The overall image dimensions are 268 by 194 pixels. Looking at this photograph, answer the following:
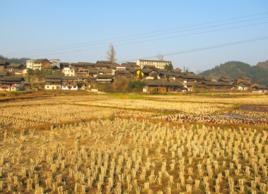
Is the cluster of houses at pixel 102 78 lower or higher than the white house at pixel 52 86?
higher

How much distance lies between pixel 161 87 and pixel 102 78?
591 inches

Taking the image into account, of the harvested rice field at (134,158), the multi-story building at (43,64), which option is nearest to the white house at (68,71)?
the multi-story building at (43,64)

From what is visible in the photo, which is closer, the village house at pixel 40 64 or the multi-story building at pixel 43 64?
the multi-story building at pixel 43 64

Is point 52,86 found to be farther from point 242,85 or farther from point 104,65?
point 242,85

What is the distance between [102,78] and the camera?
7681 centimetres

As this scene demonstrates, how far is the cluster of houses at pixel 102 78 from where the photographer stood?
69312 millimetres

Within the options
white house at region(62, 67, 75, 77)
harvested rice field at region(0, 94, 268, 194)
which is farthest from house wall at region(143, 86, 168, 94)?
harvested rice field at region(0, 94, 268, 194)

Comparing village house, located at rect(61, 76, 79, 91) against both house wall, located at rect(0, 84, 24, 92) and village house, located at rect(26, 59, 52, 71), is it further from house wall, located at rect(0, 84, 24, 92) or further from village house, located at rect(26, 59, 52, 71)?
village house, located at rect(26, 59, 52, 71)

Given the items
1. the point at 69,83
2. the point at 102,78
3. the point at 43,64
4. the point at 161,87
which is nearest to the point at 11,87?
the point at 69,83

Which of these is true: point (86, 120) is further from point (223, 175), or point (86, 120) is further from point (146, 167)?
point (223, 175)

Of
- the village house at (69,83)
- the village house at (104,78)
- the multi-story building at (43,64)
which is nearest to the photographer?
the village house at (69,83)

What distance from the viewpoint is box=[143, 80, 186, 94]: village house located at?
224 ft

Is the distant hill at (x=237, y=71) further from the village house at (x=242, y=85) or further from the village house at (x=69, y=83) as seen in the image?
the village house at (x=69, y=83)

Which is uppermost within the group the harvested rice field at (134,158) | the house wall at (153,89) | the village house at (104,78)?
the village house at (104,78)
